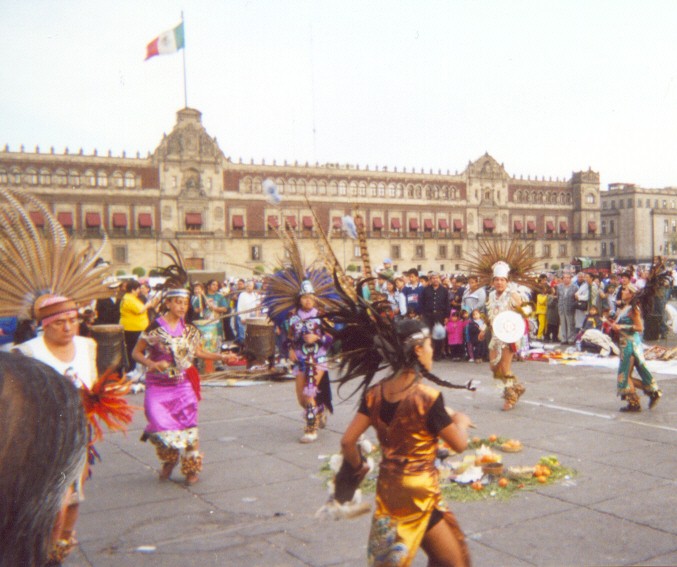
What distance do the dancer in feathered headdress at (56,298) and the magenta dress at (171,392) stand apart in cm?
148

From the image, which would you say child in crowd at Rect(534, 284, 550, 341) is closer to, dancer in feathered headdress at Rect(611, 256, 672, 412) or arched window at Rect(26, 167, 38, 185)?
dancer in feathered headdress at Rect(611, 256, 672, 412)

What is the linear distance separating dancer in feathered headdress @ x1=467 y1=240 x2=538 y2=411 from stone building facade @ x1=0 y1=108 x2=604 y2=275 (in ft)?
136

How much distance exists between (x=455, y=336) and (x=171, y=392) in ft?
28.2

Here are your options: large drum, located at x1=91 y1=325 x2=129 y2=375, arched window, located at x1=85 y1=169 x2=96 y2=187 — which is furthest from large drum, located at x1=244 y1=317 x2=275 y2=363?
arched window, located at x1=85 y1=169 x2=96 y2=187

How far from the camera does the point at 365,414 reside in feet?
11.1

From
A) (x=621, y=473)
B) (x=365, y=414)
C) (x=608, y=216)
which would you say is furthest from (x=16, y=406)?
(x=608, y=216)

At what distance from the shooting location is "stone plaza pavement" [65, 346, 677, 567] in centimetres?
434

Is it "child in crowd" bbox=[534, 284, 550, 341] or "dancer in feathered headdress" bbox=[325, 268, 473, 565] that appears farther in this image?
"child in crowd" bbox=[534, 284, 550, 341]

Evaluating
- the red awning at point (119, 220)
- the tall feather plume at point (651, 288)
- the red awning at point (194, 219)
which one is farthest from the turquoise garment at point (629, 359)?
the red awning at point (119, 220)

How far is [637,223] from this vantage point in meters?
88.9

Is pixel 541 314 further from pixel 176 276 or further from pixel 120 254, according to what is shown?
pixel 120 254

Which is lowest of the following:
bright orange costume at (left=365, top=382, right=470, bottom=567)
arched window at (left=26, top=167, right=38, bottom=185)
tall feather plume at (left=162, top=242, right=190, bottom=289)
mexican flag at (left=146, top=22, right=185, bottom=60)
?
bright orange costume at (left=365, top=382, right=470, bottom=567)

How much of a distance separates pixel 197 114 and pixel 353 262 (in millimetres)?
19477

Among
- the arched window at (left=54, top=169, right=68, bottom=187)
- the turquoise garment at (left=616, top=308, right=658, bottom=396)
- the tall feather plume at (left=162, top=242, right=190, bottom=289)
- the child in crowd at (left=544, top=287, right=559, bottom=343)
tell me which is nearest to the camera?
the tall feather plume at (left=162, top=242, right=190, bottom=289)
